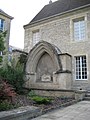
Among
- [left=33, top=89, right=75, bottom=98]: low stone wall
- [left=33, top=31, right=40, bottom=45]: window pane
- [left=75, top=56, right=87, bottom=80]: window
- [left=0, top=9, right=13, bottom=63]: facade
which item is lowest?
[left=33, top=89, right=75, bottom=98]: low stone wall

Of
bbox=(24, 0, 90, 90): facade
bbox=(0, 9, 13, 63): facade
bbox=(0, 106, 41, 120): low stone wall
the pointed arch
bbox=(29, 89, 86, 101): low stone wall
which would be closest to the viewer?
bbox=(0, 106, 41, 120): low stone wall

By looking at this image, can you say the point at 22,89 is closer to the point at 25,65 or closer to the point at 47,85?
the point at 47,85

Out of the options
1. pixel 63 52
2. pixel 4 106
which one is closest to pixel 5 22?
pixel 63 52

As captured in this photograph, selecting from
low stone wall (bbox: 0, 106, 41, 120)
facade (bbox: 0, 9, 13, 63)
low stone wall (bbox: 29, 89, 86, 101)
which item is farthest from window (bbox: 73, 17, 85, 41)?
facade (bbox: 0, 9, 13, 63)

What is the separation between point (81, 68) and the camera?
12.6 m

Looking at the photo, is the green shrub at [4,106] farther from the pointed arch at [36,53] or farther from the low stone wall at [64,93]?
the pointed arch at [36,53]

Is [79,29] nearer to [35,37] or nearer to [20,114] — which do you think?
[35,37]

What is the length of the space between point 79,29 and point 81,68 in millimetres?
3432

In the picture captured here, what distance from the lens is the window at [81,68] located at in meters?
12.5

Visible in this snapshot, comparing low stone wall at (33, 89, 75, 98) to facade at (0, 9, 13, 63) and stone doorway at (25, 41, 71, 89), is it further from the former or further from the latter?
facade at (0, 9, 13, 63)

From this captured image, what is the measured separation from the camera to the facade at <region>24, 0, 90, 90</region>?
11.8m

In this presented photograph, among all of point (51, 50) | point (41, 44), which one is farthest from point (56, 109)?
point (41, 44)

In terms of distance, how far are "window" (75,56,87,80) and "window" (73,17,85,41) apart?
1714mm

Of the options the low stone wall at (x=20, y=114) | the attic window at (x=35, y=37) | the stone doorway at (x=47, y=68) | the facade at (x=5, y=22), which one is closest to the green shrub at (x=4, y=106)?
the low stone wall at (x=20, y=114)
